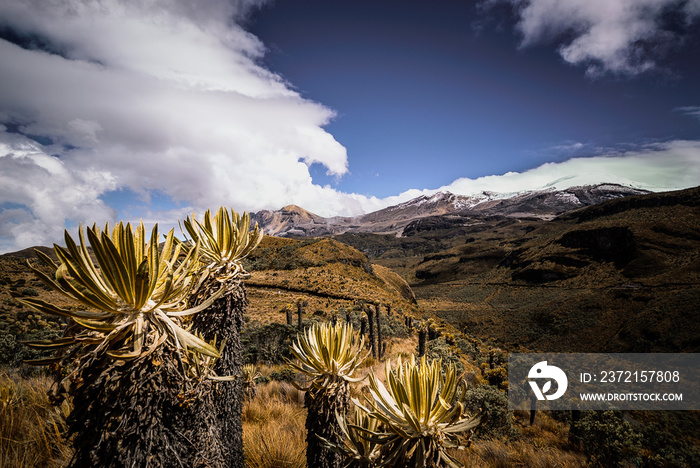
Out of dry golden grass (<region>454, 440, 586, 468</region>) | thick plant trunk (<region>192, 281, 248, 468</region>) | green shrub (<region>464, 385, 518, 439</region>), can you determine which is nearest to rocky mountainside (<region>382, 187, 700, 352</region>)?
green shrub (<region>464, 385, 518, 439</region>)

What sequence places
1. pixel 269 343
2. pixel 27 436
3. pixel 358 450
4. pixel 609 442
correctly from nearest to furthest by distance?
pixel 358 450 → pixel 27 436 → pixel 609 442 → pixel 269 343

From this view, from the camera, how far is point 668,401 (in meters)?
18.8

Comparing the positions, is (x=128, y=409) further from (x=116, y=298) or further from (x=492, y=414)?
(x=492, y=414)

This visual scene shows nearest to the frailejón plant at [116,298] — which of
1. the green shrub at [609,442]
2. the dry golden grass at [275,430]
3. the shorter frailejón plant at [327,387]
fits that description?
the shorter frailejón plant at [327,387]

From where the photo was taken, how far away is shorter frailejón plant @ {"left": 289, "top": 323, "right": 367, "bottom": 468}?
115 inches

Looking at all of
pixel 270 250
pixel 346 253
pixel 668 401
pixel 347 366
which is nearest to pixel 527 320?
pixel 668 401

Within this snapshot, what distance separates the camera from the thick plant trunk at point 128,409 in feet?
4.89

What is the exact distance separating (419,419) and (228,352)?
6.51 feet

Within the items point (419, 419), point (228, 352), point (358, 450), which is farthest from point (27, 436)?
point (419, 419)

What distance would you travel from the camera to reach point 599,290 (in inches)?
1764

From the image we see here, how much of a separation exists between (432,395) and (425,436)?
30 cm

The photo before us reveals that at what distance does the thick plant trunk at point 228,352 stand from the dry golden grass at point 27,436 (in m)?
1.44

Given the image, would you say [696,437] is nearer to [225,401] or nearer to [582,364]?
[582,364]

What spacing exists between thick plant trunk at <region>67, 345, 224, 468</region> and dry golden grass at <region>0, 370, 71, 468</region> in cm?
183
